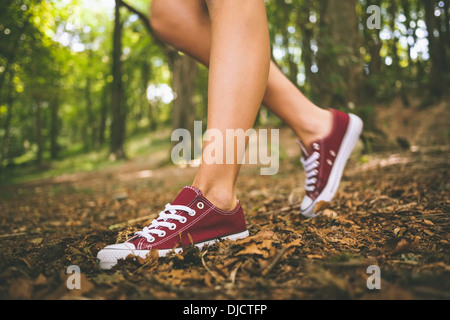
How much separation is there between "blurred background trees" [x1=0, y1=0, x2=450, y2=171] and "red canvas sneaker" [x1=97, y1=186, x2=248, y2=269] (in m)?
2.58

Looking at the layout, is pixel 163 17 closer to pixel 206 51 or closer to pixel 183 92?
pixel 206 51

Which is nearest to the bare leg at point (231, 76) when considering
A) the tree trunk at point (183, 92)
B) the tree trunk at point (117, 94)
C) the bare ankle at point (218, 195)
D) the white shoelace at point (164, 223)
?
the bare ankle at point (218, 195)

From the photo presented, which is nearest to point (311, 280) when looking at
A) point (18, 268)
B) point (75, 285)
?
point (75, 285)

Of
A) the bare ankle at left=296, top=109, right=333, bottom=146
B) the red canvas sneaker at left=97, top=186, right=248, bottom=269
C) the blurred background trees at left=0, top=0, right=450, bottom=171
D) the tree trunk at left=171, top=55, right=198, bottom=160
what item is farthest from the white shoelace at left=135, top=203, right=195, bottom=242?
Answer: the tree trunk at left=171, top=55, right=198, bottom=160

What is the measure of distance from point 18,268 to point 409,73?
1534 cm

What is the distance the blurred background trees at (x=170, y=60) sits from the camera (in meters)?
4.08

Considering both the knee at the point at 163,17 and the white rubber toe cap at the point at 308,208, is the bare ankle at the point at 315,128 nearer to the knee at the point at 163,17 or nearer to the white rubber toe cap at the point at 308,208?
the white rubber toe cap at the point at 308,208

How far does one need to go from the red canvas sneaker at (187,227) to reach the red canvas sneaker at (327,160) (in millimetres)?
538

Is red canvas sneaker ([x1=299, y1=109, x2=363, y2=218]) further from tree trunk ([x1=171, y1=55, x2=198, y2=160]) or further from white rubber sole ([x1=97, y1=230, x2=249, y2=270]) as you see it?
tree trunk ([x1=171, y1=55, x2=198, y2=160])

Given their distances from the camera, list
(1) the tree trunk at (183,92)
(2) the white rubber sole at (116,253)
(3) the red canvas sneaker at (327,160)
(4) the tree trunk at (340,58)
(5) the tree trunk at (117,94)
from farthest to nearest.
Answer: (5) the tree trunk at (117,94) → (1) the tree trunk at (183,92) → (4) the tree trunk at (340,58) → (3) the red canvas sneaker at (327,160) → (2) the white rubber sole at (116,253)

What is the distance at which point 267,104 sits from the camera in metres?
1.57

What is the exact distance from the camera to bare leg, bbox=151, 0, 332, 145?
1431mm
